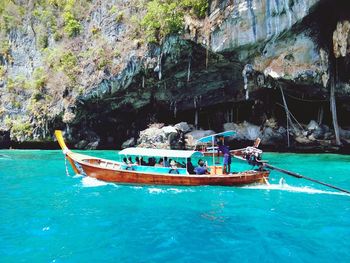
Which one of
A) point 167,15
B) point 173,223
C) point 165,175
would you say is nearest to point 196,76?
point 167,15

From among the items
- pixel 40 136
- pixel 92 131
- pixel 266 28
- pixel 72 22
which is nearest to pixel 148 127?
pixel 92 131

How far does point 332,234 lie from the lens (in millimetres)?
9102

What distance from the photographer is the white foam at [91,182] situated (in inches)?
646

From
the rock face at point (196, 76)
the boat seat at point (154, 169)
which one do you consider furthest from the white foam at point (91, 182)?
the rock face at point (196, 76)

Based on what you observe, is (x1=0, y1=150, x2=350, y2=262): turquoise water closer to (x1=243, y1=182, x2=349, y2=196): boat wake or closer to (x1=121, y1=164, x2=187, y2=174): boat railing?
(x1=243, y1=182, x2=349, y2=196): boat wake

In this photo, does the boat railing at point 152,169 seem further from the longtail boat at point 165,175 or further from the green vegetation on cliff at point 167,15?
the green vegetation on cliff at point 167,15

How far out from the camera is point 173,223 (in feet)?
32.7

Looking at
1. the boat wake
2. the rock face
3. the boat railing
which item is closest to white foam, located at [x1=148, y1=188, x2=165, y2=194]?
the boat railing

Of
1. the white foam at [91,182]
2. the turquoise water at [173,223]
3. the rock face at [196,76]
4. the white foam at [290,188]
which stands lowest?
the turquoise water at [173,223]

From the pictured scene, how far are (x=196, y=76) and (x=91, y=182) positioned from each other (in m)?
16.1

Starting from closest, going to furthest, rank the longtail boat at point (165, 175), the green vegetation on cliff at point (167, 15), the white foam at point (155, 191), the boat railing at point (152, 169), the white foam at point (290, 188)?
the white foam at point (290, 188), the white foam at point (155, 191), the longtail boat at point (165, 175), the boat railing at point (152, 169), the green vegetation on cliff at point (167, 15)

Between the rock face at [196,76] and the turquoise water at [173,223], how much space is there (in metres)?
11.3

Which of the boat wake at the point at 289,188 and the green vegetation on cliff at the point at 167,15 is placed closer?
the boat wake at the point at 289,188

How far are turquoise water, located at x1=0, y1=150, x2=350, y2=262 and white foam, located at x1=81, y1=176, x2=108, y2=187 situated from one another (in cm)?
27
